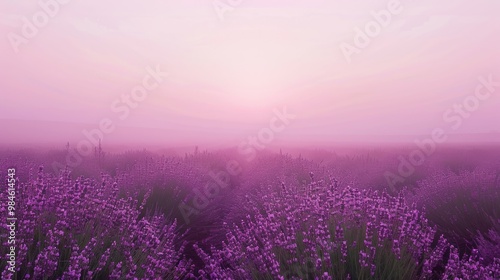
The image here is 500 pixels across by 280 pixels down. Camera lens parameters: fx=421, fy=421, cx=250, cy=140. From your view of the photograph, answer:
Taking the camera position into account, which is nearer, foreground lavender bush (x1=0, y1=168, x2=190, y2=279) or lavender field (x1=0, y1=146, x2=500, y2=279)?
foreground lavender bush (x1=0, y1=168, x2=190, y2=279)

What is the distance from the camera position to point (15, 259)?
2697 mm

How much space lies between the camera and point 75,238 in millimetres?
3354

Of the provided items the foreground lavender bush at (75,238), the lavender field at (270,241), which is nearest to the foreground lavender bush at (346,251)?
the lavender field at (270,241)

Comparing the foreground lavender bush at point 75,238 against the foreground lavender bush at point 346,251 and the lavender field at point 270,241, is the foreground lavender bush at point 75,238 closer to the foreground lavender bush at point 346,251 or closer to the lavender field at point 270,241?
the lavender field at point 270,241

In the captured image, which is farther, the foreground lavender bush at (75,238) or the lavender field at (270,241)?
the lavender field at (270,241)

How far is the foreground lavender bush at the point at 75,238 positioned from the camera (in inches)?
113

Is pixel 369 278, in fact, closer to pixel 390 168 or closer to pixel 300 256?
pixel 300 256

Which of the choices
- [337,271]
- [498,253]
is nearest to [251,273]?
[337,271]

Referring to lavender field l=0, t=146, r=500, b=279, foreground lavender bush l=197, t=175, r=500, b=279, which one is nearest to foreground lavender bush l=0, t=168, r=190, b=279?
lavender field l=0, t=146, r=500, b=279

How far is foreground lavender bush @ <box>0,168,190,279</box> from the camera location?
286cm

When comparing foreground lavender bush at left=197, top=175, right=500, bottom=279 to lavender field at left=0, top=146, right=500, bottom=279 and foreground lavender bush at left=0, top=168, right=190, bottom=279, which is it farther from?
foreground lavender bush at left=0, top=168, right=190, bottom=279

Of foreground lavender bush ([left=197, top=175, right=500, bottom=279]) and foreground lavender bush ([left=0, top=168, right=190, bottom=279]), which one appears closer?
foreground lavender bush ([left=0, top=168, right=190, bottom=279])

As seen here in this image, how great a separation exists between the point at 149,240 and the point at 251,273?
3.30ft

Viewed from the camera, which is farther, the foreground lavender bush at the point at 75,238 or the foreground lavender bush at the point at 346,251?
the foreground lavender bush at the point at 346,251
